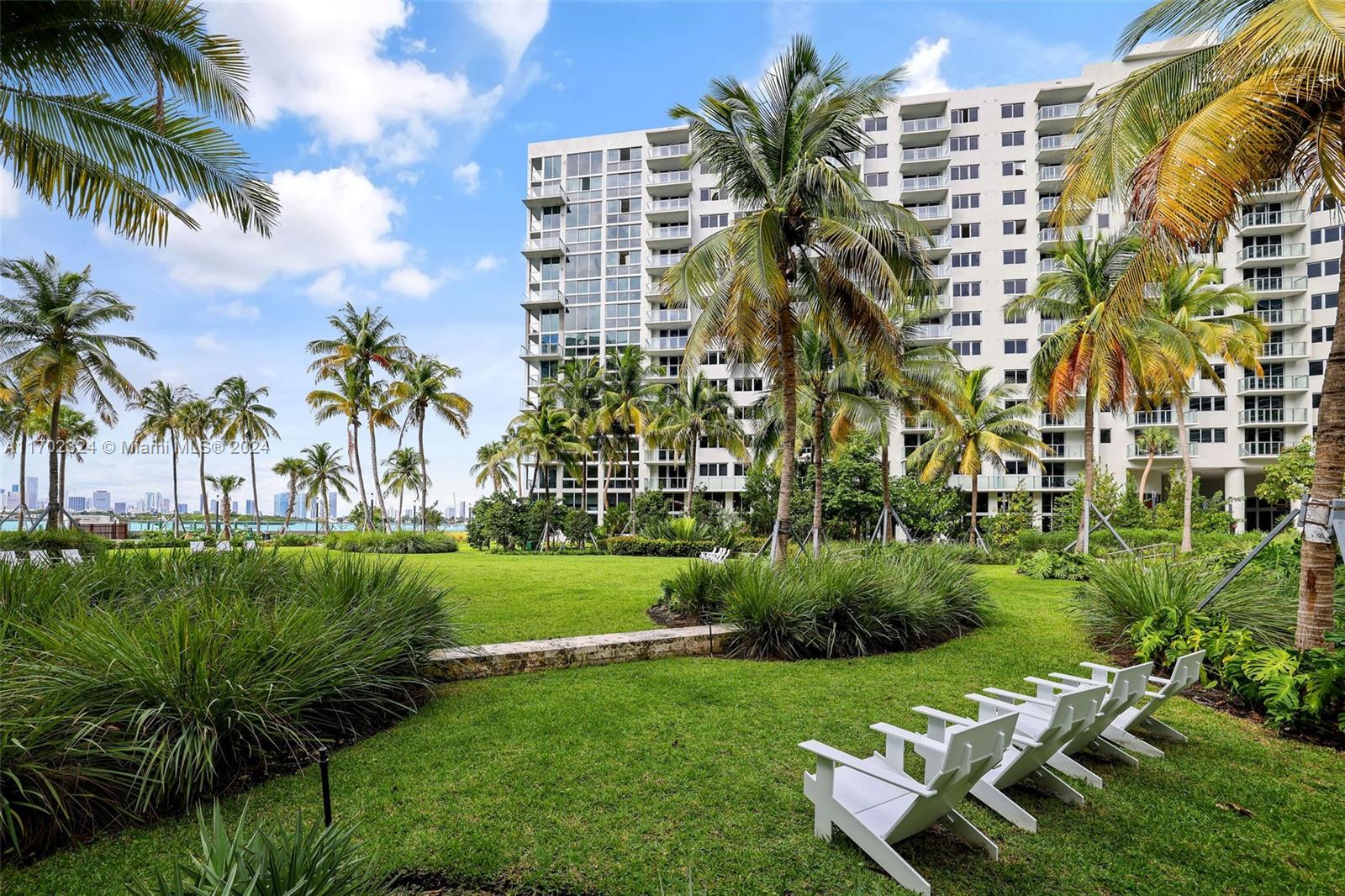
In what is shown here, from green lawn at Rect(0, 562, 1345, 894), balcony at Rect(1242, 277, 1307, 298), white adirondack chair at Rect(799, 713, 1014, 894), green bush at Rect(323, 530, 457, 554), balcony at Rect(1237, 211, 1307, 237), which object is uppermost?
balcony at Rect(1237, 211, 1307, 237)

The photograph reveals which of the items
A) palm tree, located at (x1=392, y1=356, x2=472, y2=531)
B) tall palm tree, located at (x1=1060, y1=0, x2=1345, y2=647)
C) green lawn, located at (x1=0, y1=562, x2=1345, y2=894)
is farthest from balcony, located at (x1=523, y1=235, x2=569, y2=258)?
green lawn, located at (x1=0, y1=562, x2=1345, y2=894)

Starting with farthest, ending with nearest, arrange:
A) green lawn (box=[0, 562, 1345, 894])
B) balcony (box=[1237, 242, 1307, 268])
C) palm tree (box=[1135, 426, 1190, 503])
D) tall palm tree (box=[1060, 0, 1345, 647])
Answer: balcony (box=[1237, 242, 1307, 268]) → palm tree (box=[1135, 426, 1190, 503]) → tall palm tree (box=[1060, 0, 1345, 647]) → green lawn (box=[0, 562, 1345, 894])

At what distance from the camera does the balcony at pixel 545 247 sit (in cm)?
5425

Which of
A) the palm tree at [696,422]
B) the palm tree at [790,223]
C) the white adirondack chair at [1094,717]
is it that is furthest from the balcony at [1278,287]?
the white adirondack chair at [1094,717]

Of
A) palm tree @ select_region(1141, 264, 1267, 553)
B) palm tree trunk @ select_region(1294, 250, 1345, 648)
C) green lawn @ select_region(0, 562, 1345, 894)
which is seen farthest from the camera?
palm tree @ select_region(1141, 264, 1267, 553)

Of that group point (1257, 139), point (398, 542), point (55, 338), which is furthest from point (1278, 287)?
point (55, 338)

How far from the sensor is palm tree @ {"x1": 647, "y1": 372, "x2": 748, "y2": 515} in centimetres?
3675

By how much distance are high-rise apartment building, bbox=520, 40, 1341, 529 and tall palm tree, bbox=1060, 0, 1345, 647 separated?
3005 cm

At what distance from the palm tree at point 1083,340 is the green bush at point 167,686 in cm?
1538

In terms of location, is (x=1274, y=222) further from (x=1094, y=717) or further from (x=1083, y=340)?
(x=1094, y=717)

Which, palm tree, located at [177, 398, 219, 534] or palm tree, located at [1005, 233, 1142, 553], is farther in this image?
palm tree, located at [177, 398, 219, 534]

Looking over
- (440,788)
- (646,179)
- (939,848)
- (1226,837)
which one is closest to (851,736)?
(939,848)

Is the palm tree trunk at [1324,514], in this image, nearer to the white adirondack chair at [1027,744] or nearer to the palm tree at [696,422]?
the white adirondack chair at [1027,744]

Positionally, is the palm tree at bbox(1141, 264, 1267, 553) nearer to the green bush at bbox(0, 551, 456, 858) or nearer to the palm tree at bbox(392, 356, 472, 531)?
the green bush at bbox(0, 551, 456, 858)
